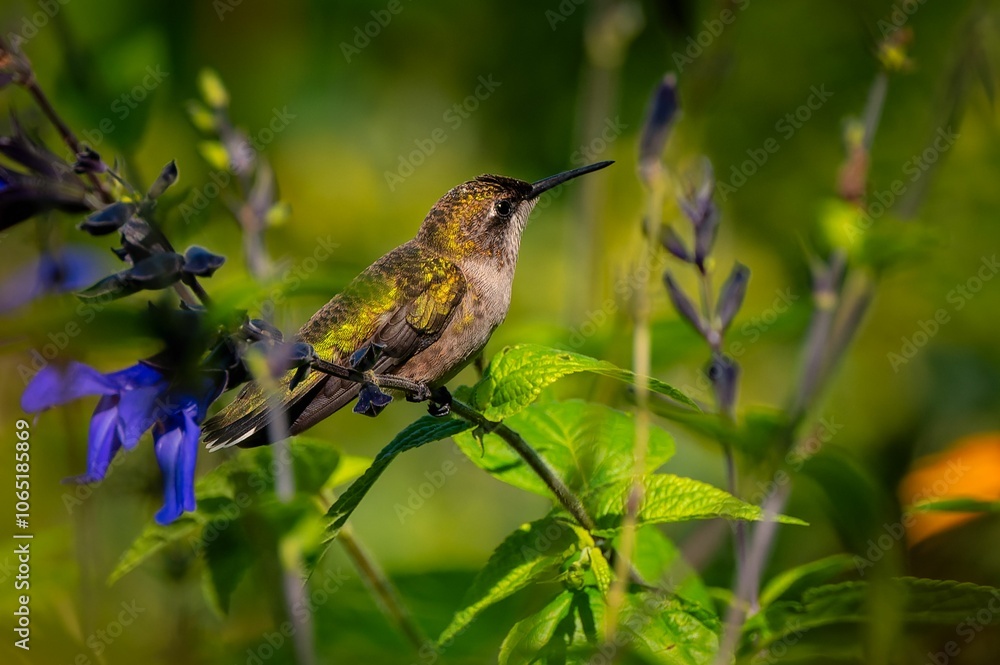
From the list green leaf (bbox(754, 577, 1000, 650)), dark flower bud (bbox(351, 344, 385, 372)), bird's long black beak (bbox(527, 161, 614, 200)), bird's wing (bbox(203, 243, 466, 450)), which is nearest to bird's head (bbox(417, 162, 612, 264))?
bird's long black beak (bbox(527, 161, 614, 200))

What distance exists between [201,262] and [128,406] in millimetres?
255

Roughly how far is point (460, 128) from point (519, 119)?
0.27 metres

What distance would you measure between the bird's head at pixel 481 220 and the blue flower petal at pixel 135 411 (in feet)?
3.03

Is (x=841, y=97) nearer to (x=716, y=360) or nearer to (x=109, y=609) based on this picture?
(x=716, y=360)

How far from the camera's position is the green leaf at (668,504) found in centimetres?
122

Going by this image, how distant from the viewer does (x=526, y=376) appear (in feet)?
4.09

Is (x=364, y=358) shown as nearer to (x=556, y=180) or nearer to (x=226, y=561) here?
(x=226, y=561)

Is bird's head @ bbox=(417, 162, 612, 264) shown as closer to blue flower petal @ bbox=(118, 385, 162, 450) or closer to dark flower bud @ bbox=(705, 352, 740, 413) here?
dark flower bud @ bbox=(705, 352, 740, 413)

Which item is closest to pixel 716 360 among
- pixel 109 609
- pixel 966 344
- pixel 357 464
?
pixel 357 464

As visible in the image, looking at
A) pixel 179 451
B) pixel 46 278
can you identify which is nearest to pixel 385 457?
pixel 179 451

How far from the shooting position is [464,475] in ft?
11.3

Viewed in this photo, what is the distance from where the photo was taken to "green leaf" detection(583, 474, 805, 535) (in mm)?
1222

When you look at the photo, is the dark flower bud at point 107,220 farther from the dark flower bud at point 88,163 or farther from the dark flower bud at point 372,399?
the dark flower bud at point 372,399

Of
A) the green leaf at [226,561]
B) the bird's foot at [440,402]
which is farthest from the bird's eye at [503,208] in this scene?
the green leaf at [226,561]
